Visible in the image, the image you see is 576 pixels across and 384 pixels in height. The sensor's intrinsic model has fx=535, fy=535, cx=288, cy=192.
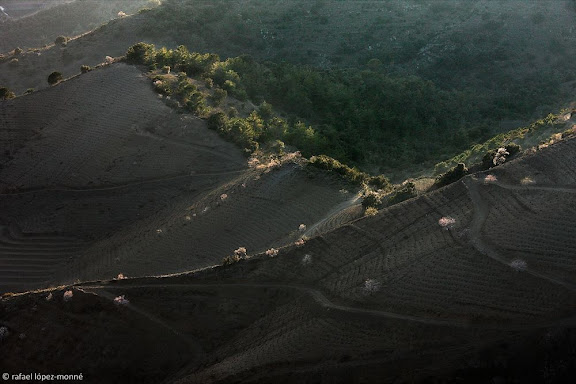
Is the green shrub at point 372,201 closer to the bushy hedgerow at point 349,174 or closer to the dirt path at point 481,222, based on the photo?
the dirt path at point 481,222

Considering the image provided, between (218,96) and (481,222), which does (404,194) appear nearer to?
(481,222)

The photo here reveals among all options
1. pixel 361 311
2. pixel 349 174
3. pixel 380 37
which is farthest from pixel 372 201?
pixel 380 37

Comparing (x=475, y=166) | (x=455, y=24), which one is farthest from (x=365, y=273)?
(x=455, y=24)

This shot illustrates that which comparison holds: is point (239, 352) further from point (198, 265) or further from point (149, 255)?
point (149, 255)

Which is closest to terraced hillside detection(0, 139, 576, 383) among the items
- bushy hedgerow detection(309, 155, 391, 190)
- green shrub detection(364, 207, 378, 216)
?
green shrub detection(364, 207, 378, 216)

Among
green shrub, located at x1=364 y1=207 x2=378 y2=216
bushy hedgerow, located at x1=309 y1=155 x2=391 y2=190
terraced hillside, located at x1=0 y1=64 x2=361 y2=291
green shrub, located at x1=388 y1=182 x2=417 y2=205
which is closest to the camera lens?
green shrub, located at x1=364 y1=207 x2=378 y2=216

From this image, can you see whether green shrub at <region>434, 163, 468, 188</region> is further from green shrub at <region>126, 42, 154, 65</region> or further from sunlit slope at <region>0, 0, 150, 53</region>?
sunlit slope at <region>0, 0, 150, 53</region>
